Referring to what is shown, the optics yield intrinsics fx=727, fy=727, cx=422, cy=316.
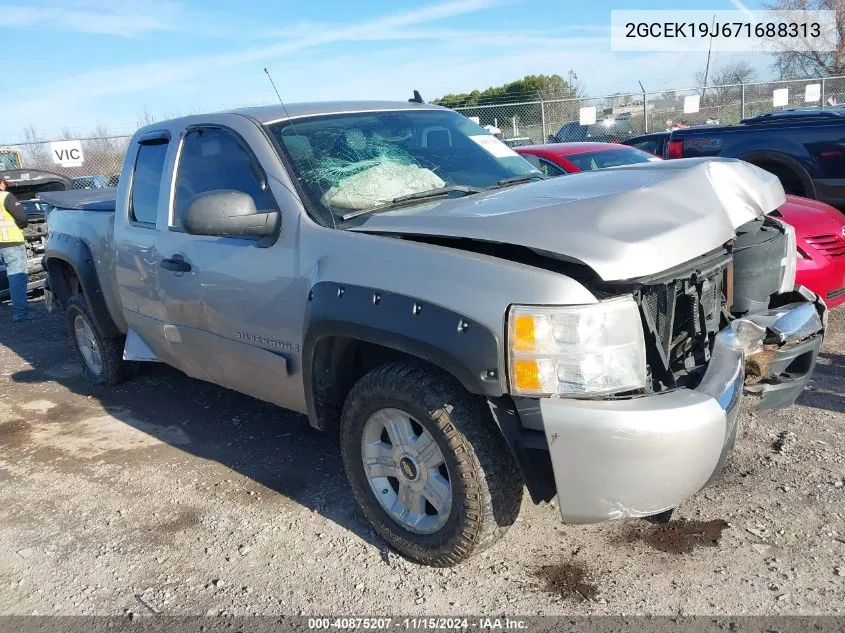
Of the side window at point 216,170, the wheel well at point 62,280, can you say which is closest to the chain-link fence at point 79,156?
the wheel well at point 62,280

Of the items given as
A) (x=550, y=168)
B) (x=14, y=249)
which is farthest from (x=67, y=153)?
(x=550, y=168)

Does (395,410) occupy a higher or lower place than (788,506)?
higher

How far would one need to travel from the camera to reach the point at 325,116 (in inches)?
151

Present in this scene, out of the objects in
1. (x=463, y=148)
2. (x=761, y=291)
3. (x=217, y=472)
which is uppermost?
(x=463, y=148)

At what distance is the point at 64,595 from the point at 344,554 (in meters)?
1.19

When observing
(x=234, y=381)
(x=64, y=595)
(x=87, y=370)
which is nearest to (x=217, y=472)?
(x=234, y=381)

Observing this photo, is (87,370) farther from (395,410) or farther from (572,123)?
(572,123)

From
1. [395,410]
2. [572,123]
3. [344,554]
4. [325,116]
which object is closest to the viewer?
[395,410]

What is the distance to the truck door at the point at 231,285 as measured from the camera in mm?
3350

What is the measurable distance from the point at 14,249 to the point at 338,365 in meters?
7.25

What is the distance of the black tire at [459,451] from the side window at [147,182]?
222 cm

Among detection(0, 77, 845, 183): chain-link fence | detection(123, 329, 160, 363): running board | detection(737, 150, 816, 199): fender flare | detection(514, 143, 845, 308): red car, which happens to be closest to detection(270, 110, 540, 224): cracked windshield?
Result: detection(514, 143, 845, 308): red car

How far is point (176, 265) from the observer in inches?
155

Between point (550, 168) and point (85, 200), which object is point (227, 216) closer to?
point (85, 200)
